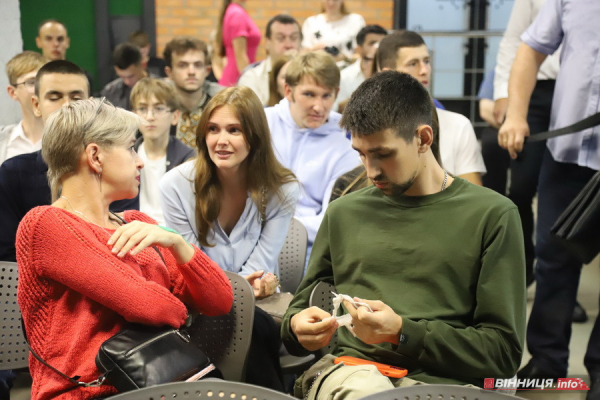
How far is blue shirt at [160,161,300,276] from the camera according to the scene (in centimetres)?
256

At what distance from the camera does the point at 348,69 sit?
529 cm

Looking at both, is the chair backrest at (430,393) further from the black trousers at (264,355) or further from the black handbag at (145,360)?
the black trousers at (264,355)

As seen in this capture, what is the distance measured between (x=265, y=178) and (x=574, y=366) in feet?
5.83

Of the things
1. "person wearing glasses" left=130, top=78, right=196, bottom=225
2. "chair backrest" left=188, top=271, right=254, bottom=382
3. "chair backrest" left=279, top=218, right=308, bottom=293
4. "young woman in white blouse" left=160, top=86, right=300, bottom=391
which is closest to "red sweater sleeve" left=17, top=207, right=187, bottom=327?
"chair backrest" left=188, top=271, right=254, bottom=382

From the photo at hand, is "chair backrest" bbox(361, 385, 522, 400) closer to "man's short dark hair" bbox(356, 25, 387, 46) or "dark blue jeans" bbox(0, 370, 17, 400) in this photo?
"dark blue jeans" bbox(0, 370, 17, 400)

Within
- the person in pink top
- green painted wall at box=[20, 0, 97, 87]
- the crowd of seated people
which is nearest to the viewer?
the crowd of seated people

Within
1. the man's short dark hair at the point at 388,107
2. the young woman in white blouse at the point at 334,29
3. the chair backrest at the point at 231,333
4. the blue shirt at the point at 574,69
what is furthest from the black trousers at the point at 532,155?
the young woman in white blouse at the point at 334,29

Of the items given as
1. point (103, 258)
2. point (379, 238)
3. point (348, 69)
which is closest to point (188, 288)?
point (103, 258)

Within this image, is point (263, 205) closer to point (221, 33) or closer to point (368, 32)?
point (368, 32)

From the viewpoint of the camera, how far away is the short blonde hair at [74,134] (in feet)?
5.94

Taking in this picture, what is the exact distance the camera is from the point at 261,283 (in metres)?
2.42

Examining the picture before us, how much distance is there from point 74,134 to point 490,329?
45.5 inches

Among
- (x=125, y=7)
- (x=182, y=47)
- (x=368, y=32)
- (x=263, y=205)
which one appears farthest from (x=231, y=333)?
(x=125, y=7)

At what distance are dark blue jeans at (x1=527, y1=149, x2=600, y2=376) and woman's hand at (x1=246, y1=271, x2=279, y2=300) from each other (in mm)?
1213
